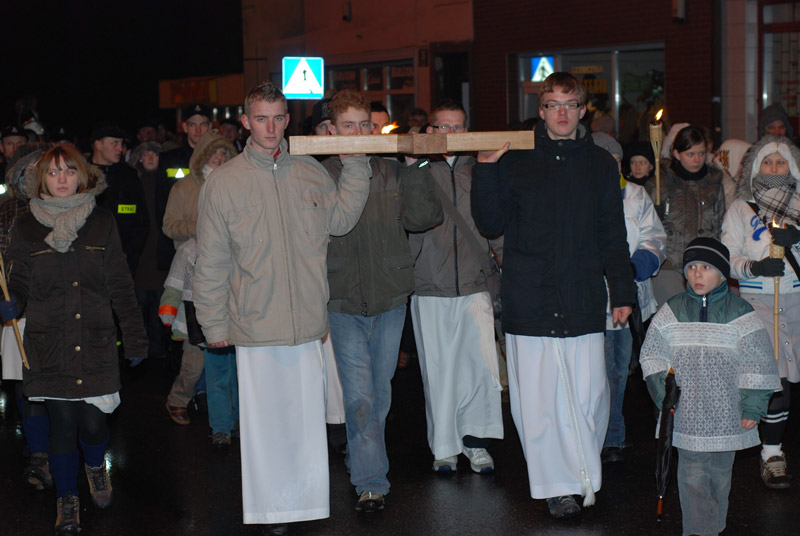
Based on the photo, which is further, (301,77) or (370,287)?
(301,77)

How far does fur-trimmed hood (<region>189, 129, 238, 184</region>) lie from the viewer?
27.3ft

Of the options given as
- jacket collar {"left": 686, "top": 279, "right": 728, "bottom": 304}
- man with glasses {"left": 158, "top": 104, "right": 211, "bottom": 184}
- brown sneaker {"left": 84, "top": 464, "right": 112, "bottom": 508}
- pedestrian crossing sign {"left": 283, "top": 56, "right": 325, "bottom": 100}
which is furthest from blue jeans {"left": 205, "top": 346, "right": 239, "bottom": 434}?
pedestrian crossing sign {"left": 283, "top": 56, "right": 325, "bottom": 100}

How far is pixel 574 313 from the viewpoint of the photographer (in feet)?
20.1

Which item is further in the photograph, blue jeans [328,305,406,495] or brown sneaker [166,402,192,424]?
brown sneaker [166,402,192,424]

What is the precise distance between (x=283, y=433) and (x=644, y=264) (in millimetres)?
2510

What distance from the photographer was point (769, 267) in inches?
261

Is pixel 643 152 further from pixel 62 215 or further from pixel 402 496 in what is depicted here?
pixel 62 215

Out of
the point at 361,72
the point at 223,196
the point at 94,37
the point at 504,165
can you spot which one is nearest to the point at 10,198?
the point at 223,196

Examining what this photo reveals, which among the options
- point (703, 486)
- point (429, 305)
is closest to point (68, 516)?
point (429, 305)

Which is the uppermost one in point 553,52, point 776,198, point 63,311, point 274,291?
point 553,52

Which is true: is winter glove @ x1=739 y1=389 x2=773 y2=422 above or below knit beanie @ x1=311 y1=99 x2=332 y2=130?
below

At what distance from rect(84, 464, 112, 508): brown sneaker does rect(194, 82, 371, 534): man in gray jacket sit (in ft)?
3.84

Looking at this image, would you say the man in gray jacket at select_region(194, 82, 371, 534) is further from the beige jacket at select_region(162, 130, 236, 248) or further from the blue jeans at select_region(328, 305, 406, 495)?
the beige jacket at select_region(162, 130, 236, 248)

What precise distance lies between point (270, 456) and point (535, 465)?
1504 mm
